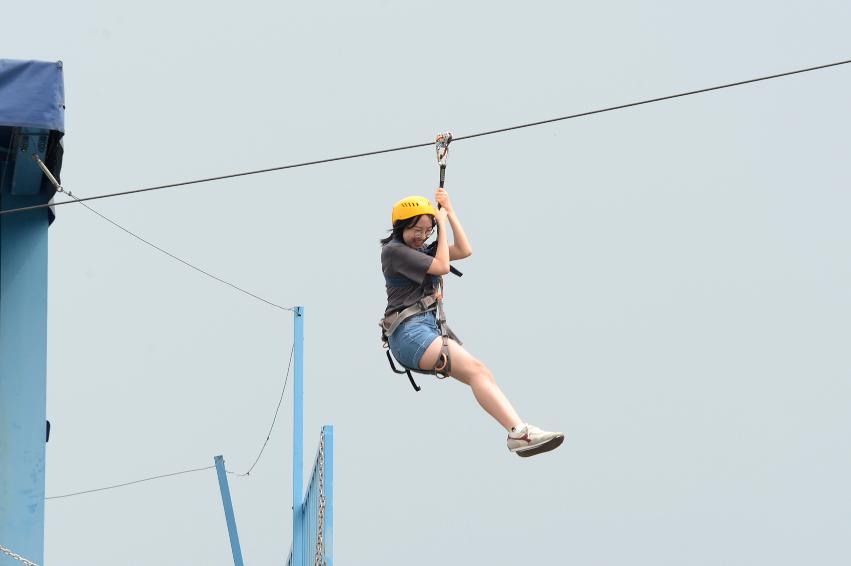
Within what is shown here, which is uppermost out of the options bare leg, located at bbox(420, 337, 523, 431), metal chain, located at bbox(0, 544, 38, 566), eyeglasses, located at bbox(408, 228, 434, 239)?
eyeglasses, located at bbox(408, 228, 434, 239)

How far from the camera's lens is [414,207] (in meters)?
8.96

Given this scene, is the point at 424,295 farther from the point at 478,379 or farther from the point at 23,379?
the point at 23,379

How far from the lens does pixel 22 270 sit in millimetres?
10328

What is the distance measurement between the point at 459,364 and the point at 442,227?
91 centimetres

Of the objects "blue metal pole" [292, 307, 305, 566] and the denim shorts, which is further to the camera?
"blue metal pole" [292, 307, 305, 566]

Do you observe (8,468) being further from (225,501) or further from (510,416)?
(225,501)

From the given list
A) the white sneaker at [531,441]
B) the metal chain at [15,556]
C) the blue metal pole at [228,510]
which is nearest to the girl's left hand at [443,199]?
the white sneaker at [531,441]

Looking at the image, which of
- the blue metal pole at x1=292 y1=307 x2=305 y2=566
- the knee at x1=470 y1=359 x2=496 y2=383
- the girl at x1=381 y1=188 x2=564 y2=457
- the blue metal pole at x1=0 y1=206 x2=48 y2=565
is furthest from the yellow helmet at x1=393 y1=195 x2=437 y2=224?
the blue metal pole at x1=292 y1=307 x2=305 y2=566

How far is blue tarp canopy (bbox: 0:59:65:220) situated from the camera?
916 centimetres

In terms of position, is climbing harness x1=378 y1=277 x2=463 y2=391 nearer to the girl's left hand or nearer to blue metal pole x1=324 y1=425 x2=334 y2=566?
the girl's left hand

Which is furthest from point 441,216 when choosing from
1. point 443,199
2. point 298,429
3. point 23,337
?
point 298,429

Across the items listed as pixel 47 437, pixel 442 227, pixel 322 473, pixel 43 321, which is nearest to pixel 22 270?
pixel 43 321

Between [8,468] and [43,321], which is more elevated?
[43,321]

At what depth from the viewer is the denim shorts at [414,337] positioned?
29.4 ft
